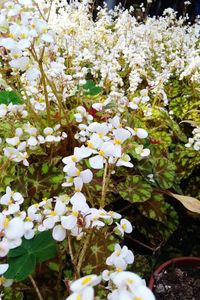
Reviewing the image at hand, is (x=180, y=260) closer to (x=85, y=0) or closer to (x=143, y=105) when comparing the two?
(x=143, y=105)

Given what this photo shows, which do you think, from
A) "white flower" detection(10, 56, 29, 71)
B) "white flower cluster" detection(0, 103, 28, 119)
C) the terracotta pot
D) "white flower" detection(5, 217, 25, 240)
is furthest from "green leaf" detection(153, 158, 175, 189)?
"white flower" detection(5, 217, 25, 240)

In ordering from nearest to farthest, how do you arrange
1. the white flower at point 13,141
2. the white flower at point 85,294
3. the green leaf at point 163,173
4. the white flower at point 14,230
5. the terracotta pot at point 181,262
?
the white flower at point 85,294, the white flower at point 14,230, the white flower at point 13,141, the terracotta pot at point 181,262, the green leaf at point 163,173

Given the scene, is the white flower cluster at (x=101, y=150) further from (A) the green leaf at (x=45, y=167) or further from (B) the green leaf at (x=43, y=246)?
(A) the green leaf at (x=45, y=167)

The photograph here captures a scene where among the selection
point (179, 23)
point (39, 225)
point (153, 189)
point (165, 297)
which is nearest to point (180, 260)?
point (165, 297)

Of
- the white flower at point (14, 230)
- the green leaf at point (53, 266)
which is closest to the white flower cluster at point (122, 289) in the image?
the white flower at point (14, 230)

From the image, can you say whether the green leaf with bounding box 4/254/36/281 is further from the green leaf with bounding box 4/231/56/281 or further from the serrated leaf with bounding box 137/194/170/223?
the serrated leaf with bounding box 137/194/170/223

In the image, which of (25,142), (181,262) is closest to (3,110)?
(25,142)

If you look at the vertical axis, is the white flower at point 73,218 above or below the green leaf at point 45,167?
above
